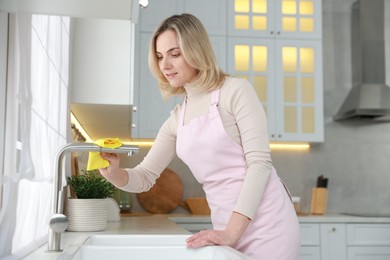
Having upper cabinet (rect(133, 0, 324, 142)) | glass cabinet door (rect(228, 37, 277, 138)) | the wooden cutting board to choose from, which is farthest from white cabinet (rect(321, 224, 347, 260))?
the wooden cutting board

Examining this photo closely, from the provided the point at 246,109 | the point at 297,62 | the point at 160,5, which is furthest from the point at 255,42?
the point at 246,109

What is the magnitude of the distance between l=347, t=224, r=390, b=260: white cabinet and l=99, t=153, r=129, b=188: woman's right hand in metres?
2.37

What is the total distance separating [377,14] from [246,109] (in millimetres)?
3185

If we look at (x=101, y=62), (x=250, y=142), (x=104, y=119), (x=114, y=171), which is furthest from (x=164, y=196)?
(x=250, y=142)

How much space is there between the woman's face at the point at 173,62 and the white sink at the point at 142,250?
0.47 meters

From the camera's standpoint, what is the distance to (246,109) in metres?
1.33

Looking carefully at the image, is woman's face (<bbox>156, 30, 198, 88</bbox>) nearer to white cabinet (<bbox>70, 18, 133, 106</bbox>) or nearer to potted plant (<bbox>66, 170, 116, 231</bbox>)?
white cabinet (<bbox>70, 18, 133, 106</bbox>)

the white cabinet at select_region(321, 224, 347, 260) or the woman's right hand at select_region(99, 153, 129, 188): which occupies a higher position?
the woman's right hand at select_region(99, 153, 129, 188)

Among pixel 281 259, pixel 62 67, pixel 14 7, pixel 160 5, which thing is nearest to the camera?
pixel 14 7

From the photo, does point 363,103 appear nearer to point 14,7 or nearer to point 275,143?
point 275,143

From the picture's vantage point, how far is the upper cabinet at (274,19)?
3785 millimetres

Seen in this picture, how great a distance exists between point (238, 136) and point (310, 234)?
2188 millimetres

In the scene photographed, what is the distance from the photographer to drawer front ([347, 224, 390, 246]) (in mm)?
3410

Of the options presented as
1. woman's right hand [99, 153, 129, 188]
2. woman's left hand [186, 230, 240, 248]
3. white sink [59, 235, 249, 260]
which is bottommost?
white sink [59, 235, 249, 260]
